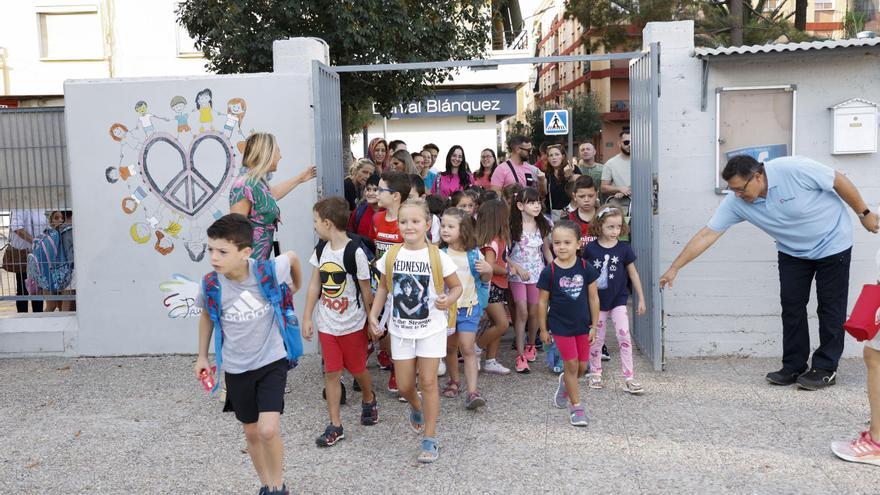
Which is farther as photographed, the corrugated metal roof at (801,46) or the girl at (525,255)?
the girl at (525,255)

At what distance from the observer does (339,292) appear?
5.21 metres

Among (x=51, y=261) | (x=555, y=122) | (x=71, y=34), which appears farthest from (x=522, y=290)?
(x=71, y=34)

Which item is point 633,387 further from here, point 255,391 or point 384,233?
point 255,391

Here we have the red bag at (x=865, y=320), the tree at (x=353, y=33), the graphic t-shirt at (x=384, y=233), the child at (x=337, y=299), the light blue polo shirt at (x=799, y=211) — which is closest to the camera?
the red bag at (x=865, y=320)

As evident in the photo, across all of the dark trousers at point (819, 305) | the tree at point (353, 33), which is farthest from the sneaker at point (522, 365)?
the tree at point (353, 33)

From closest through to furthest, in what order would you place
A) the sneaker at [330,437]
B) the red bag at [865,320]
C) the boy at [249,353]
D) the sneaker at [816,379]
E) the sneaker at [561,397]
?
1. the boy at [249,353]
2. the red bag at [865,320]
3. the sneaker at [330,437]
4. the sneaker at [561,397]
5. the sneaker at [816,379]

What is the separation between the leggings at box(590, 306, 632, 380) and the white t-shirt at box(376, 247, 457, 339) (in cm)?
170

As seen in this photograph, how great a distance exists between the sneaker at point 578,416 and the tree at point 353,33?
9.63 m

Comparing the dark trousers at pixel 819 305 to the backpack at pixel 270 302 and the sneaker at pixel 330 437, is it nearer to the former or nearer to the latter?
the sneaker at pixel 330 437

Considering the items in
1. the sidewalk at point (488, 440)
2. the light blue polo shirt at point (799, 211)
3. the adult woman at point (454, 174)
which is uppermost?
the adult woman at point (454, 174)

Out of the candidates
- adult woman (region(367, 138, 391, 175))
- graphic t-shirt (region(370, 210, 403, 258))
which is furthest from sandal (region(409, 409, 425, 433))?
adult woman (region(367, 138, 391, 175))

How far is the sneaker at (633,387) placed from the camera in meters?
5.89

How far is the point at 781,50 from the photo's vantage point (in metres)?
6.40

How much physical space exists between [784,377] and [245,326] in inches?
159
